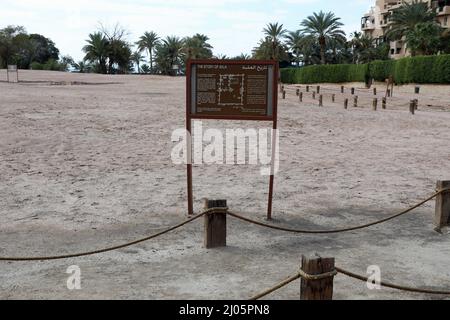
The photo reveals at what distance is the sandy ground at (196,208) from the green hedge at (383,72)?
24954 mm

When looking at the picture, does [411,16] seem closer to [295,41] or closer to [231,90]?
[295,41]

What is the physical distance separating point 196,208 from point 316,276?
390cm

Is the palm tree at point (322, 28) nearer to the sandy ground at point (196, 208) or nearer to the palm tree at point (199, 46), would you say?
the palm tree at point (199, 46)

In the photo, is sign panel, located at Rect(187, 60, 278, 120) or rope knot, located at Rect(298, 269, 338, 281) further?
sign panel, located at Rect(187, 60, 278, 120)

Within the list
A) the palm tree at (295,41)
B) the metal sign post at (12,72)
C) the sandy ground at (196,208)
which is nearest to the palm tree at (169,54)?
the palm tree at (295,41)

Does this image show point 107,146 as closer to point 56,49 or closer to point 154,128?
point 154,128

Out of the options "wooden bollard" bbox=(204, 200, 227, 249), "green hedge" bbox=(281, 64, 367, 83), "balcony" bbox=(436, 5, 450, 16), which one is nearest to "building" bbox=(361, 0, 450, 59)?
"balcony" bbox=(436, 5, 450, 16)

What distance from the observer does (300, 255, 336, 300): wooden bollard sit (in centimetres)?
315

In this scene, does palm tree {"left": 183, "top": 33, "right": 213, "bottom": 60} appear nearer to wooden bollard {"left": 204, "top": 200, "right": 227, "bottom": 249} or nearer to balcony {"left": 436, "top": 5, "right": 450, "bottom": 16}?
balcony {"left": 436, "top": 5, "right": 450, "bottom": 16}

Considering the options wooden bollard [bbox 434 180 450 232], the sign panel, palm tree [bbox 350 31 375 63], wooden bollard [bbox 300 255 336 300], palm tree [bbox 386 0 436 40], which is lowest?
wooden bollard [bbox 434 180 450 232]

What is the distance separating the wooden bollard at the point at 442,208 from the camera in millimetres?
5750

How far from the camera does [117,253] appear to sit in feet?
16.7

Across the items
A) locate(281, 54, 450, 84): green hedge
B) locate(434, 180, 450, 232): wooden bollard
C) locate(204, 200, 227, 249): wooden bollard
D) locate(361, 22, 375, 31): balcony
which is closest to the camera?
locate(204, 200, 227, 249): wooden bollard

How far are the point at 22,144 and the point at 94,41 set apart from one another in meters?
57.8
